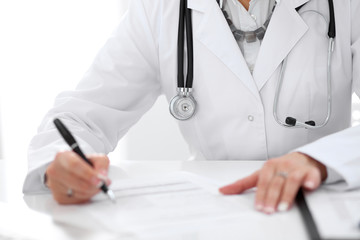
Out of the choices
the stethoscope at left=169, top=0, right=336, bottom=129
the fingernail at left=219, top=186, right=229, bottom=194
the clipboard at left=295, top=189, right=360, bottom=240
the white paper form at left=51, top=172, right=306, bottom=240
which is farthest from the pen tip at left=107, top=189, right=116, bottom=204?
the stethoscope at left=169, top=0, right=336, bottom=129

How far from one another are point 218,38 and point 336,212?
2.20ft

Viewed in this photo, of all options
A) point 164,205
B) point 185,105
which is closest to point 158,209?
point 164,205

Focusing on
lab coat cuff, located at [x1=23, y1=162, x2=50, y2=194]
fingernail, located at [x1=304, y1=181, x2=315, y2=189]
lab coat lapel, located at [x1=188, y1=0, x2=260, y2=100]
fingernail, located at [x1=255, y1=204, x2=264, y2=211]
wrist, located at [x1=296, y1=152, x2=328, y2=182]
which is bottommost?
lab coat cuff, located at [x1=23, y1=162, x2=50, y2=194]

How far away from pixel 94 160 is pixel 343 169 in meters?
0.41

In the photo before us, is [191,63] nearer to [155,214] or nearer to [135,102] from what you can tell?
[135,102]

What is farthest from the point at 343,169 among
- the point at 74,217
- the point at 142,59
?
the point at 142,59

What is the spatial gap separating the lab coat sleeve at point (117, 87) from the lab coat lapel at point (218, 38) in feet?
0.43

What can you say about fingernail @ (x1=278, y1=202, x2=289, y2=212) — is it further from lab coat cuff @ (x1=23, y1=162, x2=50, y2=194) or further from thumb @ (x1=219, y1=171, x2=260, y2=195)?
lab coat cuff @ (x1=23, y1=162, x2=50, y2=194)

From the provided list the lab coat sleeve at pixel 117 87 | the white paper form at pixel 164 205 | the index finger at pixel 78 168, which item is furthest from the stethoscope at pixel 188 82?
the index finger at pixel 78 168

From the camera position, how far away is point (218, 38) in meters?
1.30

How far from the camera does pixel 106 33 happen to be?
2.38m

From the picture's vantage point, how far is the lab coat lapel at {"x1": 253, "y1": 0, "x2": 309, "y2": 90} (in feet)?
4.15

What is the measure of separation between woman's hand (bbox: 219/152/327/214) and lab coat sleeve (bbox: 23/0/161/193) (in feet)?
1.54

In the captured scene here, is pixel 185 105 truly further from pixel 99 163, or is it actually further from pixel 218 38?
pixel 99 163
